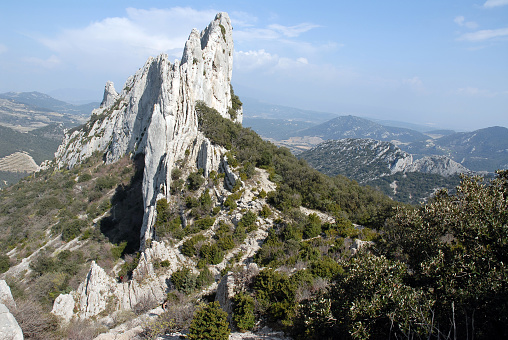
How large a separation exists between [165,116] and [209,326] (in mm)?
21998

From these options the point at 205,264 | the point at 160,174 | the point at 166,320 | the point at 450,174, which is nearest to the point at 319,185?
the point at 205,264

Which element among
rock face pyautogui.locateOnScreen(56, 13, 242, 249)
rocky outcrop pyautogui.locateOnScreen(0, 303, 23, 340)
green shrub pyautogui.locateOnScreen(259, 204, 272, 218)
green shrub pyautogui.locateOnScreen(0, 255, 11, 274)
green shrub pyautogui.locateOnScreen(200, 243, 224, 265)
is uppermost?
rock face pyautogui.locateOnScreen(56, 13, 242, 249)

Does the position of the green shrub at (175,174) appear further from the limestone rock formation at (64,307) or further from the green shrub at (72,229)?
the green shrub at (72,229)

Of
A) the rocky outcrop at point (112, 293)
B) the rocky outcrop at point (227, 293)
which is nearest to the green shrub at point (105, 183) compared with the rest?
the rocky outcrop at point (112, 293)

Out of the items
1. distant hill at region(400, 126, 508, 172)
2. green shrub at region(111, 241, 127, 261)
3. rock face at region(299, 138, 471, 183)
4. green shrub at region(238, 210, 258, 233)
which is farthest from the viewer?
distant hill at region(400, 126, 508, 172)

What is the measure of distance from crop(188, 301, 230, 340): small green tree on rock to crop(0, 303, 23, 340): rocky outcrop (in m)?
5.79

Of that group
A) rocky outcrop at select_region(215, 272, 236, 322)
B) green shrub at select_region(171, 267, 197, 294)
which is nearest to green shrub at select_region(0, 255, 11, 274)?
green shrub at select_region(171, 267, 197, 294)

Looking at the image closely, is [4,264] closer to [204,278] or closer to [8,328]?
[204,278]

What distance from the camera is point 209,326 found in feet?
32.2

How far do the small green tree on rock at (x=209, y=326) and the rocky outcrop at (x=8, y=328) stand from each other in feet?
19.0

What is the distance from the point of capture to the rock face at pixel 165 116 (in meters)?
26.1

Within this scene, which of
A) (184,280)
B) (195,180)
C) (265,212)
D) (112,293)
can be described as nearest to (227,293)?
(184,280)

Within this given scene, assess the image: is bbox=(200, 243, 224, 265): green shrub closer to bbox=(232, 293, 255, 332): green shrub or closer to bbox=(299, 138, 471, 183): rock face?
bbox=(232, 293, 255, 332): green shrub

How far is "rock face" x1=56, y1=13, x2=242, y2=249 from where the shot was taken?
26125 millimetres
